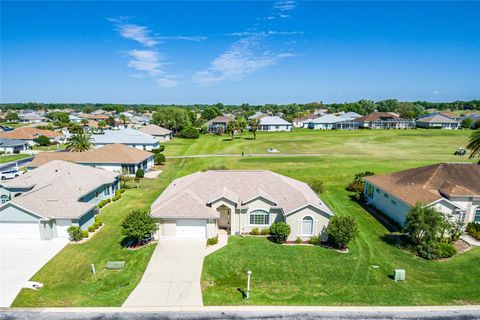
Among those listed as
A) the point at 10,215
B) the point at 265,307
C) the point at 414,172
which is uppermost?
the point at 414,172

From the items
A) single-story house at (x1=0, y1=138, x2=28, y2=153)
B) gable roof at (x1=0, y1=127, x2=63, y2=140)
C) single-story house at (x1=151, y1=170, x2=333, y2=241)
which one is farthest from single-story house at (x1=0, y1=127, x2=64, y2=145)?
single-story house at (x1=151, y1=170, x2=333, y2=241)

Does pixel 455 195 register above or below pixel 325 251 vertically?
above

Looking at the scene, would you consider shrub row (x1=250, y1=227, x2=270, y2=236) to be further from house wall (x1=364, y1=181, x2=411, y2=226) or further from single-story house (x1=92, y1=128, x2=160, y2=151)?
single-story house (x1=92, y1=128, x2=160, y2=151)

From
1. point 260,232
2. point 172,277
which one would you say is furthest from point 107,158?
point 172,277

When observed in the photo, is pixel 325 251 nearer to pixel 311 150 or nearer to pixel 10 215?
pixel 10 215

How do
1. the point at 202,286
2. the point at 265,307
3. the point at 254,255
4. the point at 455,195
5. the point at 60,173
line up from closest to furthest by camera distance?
the point at 265,307, the point at 202,286, the point at 254,255, the point at 455,195, the point at 60,173

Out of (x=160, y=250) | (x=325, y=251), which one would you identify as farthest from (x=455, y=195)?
(x=160, y=250)

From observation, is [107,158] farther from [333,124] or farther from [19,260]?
[333,124]
